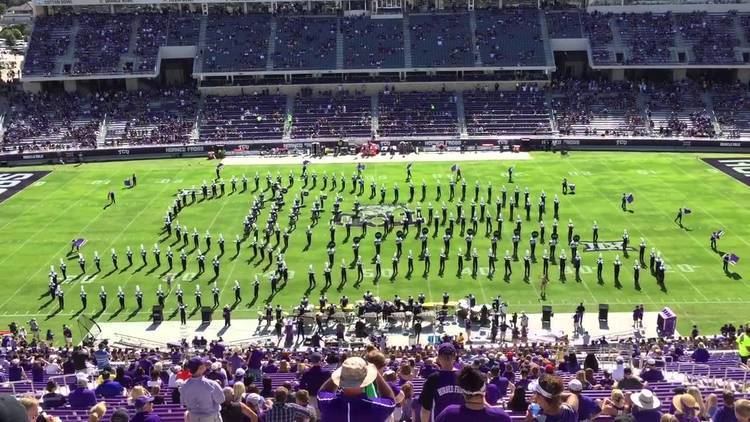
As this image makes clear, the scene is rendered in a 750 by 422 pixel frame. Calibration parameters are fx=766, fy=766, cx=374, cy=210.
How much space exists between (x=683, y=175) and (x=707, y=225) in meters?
9.55

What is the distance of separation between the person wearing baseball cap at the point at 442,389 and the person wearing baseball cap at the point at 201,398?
84.8 inches

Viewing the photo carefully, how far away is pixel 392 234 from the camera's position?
3044 centimetres

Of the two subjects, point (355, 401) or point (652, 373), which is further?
point (652, 373)

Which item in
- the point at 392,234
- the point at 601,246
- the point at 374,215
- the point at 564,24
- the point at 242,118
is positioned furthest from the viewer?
the point at 564,24

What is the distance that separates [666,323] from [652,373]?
9.01 m

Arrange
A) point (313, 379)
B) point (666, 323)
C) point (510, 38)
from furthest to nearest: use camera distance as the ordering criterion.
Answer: point (510, 38) < point (666, 323) < point (313, 379)

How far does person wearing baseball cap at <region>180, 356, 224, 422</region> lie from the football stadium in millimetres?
29

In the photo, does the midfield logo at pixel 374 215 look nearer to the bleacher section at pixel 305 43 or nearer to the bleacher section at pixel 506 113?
the bleacher section at pixel 506 113

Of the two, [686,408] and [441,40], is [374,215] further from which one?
[441,40]

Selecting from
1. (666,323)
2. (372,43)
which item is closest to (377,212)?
(666,323)

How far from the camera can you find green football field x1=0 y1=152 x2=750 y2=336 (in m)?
24.2

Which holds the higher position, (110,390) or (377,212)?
(110,390)

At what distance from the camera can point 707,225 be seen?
30.9m

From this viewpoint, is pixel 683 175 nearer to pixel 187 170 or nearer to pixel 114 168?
pixel 187 170
